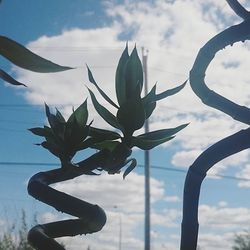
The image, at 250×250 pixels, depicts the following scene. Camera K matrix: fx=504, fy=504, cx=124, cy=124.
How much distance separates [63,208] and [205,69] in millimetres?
302

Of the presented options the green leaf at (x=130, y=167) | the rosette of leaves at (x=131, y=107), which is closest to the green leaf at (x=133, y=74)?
the rosette of leaves at (x=131, y=107)

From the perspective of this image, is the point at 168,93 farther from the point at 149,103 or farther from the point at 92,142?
the point at 92,142

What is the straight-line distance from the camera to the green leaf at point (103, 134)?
2.79ft

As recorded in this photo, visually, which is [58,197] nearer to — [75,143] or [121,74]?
[75,143]

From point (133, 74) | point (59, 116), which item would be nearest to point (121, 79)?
point (133, 74)

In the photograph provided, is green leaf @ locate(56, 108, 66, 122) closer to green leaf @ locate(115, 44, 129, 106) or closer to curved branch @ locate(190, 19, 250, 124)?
green leaf @ locate(115, 44, 129, 106)

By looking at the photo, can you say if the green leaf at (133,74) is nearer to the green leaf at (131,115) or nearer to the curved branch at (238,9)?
the green leaf at (131,115)

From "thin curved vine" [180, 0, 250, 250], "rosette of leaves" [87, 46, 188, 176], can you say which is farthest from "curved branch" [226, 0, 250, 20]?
"rosette of leaves" [87, 46, 188, 176]

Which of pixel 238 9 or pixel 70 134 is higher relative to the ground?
pixel 238 9

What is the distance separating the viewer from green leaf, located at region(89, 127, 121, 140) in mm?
849

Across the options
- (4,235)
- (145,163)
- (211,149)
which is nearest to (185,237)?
(211,149)

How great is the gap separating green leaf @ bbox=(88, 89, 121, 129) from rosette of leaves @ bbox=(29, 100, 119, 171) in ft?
0.05

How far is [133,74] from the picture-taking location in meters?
0.84

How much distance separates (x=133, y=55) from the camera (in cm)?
86
